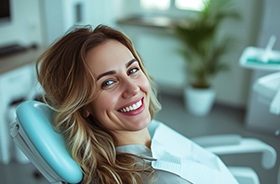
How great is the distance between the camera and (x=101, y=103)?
40.5 inches

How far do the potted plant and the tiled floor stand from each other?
129 millimetres

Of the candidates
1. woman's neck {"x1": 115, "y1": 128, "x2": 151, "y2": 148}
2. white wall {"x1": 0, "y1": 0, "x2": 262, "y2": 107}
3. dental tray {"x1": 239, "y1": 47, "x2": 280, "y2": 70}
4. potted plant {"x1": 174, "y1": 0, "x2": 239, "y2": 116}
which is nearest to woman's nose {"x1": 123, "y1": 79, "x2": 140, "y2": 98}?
woman's neck {"x1": 115, "y1": 128, "x2": 151, "y2": 148}

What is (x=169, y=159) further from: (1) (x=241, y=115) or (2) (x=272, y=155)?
(1) (x=241, y=115)

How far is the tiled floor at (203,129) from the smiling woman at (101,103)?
1333 millimetres

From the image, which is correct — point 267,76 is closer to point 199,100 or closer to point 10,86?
point 199,100

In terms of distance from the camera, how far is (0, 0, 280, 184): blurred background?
2496 millimetres

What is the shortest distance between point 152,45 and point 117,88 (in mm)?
2500

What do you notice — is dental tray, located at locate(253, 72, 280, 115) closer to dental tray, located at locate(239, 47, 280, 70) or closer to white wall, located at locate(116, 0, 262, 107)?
dental tray, located at locate(239, 47, 280, 70)

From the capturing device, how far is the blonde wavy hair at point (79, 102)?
998mm

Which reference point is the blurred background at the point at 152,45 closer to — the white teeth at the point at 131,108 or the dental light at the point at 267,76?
the dental light at the point at 267,76

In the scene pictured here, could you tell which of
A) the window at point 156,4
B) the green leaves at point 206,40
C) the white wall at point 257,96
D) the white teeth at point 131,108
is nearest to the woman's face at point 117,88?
the white teeth at point 131,108

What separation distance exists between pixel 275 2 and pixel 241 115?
1.06 metres

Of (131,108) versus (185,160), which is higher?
(131,108)

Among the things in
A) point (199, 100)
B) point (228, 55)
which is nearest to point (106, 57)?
point (199, 100)
